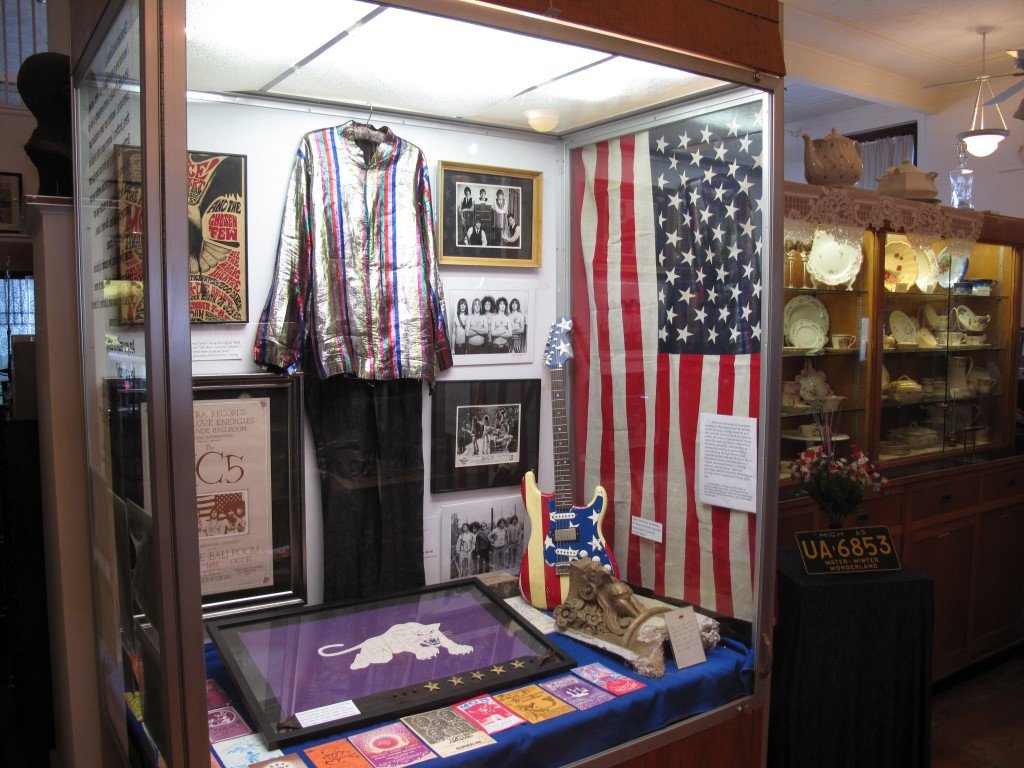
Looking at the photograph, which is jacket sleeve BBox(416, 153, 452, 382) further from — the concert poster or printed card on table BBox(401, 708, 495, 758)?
printed card on table BBox(401, 708, 495, 758)

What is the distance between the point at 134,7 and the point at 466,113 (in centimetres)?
108

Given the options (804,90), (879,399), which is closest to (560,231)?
(879,399)

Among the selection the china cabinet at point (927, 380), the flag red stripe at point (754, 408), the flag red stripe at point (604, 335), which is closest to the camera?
the flag red stripe at point (754, 408)

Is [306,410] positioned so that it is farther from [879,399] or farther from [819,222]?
[879,399]

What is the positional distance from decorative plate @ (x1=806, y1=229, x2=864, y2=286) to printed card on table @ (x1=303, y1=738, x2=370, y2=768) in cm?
261

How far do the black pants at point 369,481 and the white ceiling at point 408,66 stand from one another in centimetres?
73

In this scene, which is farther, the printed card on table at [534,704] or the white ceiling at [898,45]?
the white ceiling at [898,45]

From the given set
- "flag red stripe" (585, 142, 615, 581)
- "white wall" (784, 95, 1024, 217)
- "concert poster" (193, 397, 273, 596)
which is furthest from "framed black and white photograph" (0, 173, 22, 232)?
"white wall" (784, 95, 1024, 217)

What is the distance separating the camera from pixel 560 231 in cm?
243

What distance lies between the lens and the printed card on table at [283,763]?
143cm

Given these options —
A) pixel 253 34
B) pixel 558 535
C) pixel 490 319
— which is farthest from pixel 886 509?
pixel 253 34

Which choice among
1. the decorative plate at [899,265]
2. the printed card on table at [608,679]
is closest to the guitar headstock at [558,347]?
the printed card on table at [608,679]

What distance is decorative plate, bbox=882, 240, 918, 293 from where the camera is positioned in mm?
3502

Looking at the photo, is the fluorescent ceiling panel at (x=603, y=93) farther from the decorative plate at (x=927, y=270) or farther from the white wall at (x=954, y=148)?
the white wall at (x=954, y=148)
